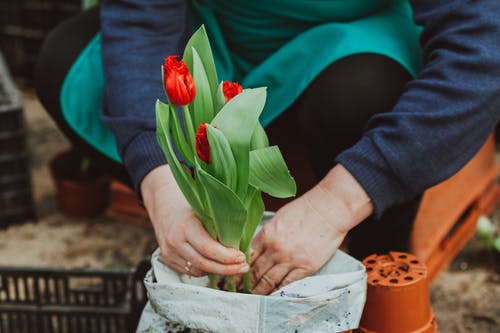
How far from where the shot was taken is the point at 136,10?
48.5 inches

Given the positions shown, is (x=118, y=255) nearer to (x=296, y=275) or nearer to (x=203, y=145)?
(x=296, y=275)

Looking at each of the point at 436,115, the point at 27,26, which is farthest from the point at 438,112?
the point at 27,26

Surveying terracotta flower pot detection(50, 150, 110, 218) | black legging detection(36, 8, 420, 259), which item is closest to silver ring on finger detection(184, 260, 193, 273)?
black legging detection(36, 8, 420, 259)

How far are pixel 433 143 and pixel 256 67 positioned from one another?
1.28 feet

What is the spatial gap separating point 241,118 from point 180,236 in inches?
9.5

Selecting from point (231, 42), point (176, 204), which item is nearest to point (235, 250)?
point (176, 204)

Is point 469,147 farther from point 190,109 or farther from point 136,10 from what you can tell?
point 136,10

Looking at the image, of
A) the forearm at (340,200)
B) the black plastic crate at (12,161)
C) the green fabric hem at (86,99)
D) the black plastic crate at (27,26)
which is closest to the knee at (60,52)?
the green fabric hem at (86,99)

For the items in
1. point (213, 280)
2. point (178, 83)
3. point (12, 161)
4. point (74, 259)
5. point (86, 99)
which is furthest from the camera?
point (12, 161)

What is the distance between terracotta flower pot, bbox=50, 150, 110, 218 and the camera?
1.96m

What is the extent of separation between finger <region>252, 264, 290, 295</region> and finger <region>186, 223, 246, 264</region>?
64 mm

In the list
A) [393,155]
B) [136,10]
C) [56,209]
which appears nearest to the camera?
[393,155]

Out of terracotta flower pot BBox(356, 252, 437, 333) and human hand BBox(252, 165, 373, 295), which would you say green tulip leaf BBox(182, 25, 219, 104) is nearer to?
human hand BBox(252, 165, 373, 295)

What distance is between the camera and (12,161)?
6.29 ft
